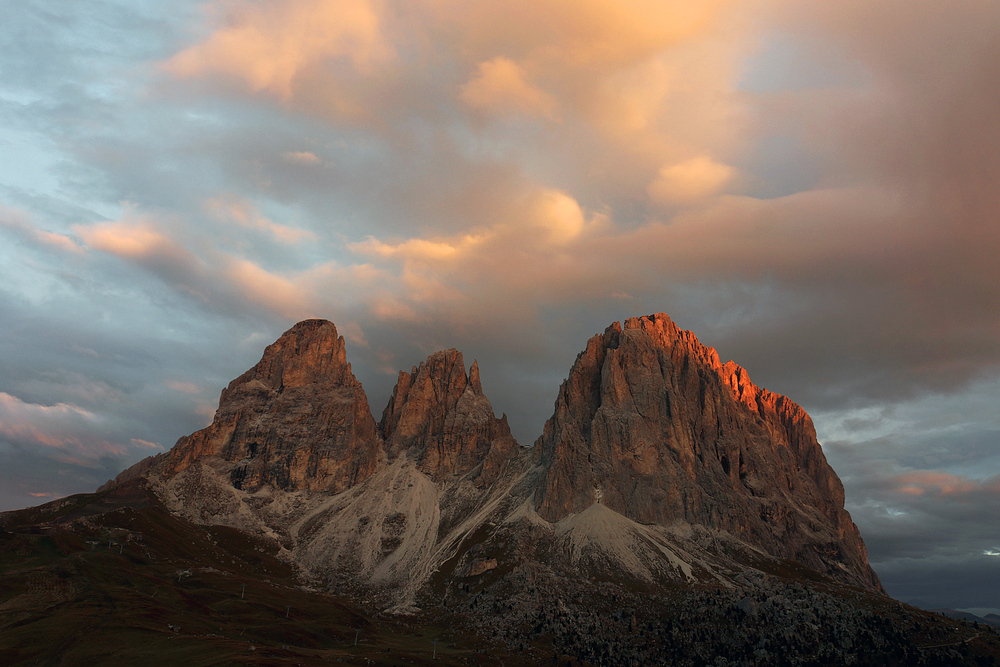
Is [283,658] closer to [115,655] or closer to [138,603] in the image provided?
[115,655]

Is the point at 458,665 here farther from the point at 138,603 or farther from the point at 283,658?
the point at 138,603

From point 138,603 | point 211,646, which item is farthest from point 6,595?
point 211,646

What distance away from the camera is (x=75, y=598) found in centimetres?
19588

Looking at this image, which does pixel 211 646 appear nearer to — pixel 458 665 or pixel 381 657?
pixel 381 657

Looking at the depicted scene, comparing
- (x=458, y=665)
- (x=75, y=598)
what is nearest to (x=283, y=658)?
(x=458, y=665)

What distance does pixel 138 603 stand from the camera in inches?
7702

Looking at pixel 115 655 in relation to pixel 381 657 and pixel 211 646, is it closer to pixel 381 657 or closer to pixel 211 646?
pixel 211 646

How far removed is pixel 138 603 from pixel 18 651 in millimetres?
42787

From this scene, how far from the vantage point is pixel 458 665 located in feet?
648

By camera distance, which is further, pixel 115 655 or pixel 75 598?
pixel 75 598

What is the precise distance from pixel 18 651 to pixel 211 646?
46134 millimetres

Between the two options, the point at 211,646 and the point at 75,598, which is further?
the point at 75,598

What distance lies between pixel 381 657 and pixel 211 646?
179ft

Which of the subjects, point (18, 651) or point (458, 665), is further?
point (458, 665)
